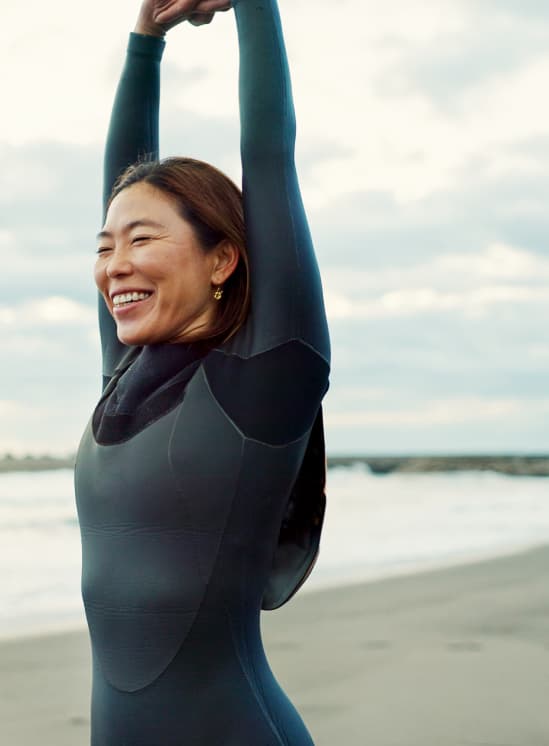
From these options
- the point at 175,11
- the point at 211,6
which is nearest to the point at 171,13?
the point at 175,11

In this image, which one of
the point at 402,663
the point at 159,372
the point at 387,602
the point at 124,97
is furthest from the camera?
the point at 387,602

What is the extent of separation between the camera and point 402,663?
5.38 meters

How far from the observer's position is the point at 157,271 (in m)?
1.52

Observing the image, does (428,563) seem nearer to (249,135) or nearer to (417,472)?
(249,135)

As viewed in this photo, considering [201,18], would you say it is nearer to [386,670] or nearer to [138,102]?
[138,102]

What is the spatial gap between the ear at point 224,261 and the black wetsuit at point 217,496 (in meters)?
0.06

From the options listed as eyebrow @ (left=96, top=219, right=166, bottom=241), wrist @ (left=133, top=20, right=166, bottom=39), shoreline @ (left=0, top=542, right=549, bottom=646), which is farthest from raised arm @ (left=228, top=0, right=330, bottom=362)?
shoreline @ (left=0, top=542, right=549, bottom=646)

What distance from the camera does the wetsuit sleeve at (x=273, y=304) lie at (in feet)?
4.80

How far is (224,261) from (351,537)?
10208mm

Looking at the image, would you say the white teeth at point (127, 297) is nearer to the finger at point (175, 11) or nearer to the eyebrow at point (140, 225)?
the eyebrow at point (140, 225)

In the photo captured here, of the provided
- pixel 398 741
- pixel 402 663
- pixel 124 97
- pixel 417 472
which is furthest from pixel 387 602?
pixel 417 472

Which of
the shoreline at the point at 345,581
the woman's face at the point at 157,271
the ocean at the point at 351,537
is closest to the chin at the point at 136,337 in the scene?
the woman's face at the point at 157,271

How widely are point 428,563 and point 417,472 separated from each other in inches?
940

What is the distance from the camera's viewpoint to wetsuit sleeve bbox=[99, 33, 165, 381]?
6.21 feet
